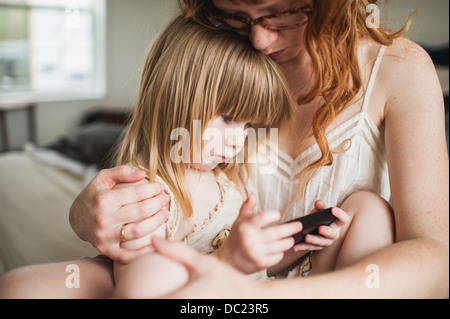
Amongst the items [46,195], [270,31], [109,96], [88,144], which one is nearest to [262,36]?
[270,31]

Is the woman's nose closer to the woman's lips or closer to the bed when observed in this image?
the woman's lips

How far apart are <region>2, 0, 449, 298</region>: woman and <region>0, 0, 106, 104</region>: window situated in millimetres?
2324

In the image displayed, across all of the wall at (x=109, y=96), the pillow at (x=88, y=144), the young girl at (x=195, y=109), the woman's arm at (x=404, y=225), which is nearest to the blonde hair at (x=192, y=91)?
the young girl at (x=195, y=109)

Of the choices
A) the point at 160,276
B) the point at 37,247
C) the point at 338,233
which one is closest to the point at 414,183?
the point at 338,233

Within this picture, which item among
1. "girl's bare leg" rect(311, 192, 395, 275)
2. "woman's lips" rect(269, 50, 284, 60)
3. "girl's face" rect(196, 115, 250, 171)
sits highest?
"woman's lips" rect(269, 50, 284, 60)

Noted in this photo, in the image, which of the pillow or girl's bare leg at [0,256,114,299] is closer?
girl's bare leg at [0,256,114,299]

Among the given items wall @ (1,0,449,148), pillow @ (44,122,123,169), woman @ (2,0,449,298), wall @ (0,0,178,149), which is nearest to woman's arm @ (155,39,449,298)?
woman @ (2,0,449,298)

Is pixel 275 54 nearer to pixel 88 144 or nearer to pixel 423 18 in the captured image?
pixel 423 18

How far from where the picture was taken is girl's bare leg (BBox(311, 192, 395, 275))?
0.56 meters

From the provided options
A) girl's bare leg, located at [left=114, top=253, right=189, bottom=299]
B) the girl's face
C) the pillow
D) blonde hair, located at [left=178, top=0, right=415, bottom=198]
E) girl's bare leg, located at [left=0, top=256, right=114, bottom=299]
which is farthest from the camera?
the pillow

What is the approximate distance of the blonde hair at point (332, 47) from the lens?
0.61 m

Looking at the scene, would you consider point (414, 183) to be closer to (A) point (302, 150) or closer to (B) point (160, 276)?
(A) point (302, 150)

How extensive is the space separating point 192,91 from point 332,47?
26cm

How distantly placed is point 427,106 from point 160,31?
506 mm
